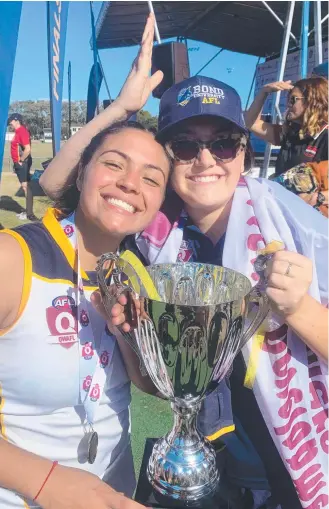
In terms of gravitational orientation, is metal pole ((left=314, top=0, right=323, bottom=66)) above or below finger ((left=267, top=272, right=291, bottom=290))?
above

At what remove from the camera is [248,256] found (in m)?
0.99

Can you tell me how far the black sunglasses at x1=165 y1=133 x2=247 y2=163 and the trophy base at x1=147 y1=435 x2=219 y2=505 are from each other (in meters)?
0.65

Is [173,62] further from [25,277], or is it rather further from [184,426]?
[184,426]

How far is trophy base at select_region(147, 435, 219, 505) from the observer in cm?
82

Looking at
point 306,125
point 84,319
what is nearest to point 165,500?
point 84,319

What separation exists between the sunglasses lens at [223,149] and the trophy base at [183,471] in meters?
0.66

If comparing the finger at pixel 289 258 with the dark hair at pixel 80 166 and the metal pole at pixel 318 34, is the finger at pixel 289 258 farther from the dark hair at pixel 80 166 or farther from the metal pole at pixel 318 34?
the metal pole at pixel 318 34

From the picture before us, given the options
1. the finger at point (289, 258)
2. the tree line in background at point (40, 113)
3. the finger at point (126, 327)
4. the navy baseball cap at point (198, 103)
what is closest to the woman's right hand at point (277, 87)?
the navy baseball cap at point (198, 103)

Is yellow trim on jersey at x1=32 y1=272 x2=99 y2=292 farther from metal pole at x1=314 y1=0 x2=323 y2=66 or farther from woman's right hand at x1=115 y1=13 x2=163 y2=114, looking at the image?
metal pole at x1=314 y1=0 x2=323 y2=66

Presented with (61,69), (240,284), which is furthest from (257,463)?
(61,69)

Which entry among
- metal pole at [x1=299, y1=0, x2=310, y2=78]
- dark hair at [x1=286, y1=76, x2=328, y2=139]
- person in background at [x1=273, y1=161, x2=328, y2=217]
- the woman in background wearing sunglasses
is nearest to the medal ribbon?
person in background at [x1=273, y1=161, x2=328, y2=217]

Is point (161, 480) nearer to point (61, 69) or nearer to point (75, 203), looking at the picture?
point (75, 203)

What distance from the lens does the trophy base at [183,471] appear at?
818 mm

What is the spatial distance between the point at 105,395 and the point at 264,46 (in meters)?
14.1
